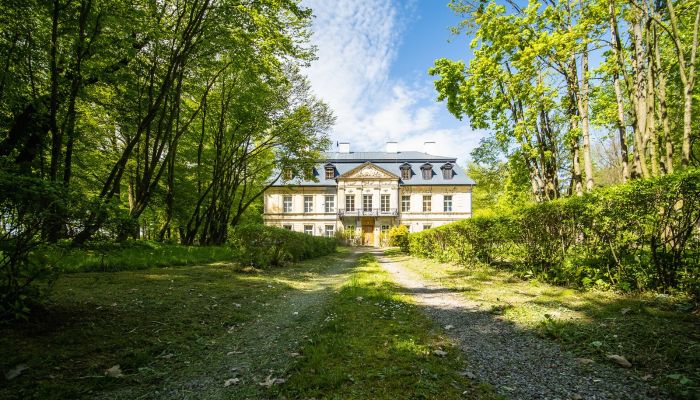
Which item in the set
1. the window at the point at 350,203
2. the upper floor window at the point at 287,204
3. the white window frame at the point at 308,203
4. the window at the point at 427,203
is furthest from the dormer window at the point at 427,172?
the upper floor window at the point at 287,204

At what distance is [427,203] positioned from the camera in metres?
36.5

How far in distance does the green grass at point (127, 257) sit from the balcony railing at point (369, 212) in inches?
942

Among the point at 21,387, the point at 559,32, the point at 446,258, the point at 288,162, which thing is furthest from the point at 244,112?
the point at 21,387

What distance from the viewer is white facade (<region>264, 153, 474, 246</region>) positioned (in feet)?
117

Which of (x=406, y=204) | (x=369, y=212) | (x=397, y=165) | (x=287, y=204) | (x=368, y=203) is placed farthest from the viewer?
(x=397, y=165)

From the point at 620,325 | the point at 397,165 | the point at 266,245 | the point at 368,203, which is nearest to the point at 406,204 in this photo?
the point at 368,203

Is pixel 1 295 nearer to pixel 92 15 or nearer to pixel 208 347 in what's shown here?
pixel 208 347

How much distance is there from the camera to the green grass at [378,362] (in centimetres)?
232

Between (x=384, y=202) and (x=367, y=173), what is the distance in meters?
3.95

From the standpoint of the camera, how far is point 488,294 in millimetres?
5777

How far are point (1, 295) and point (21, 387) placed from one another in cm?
90

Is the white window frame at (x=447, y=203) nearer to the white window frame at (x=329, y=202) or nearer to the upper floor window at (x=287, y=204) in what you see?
the white window frame at (x=329, y=202)

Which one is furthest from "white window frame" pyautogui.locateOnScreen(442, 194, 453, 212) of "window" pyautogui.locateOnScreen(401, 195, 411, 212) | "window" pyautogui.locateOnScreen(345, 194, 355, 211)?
"window" pyautogui.locateOnScreen(345, 194, 355, 211)

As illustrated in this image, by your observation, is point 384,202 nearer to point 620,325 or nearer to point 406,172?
point 406,172
